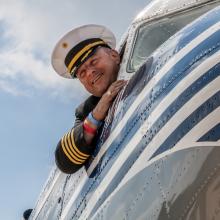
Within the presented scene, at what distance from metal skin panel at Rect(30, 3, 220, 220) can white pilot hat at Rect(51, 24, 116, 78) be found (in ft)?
4.27

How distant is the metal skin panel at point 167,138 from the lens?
4.44m

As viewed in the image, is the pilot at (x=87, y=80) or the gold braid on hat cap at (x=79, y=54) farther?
the gold braid on hat cap at (x=79, y=54)

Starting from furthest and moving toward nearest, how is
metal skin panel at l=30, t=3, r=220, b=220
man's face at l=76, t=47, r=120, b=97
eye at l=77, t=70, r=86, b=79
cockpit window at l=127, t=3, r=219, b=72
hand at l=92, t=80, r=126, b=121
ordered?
1. eye at l=77, t=70, r=86, b=79
2. man's face at l=76, t=47, r=120, b=97
3. cockpit window at l=127, t=3, r=219, b=72
4. hand at l=92, t=80, r=126, b=121
5. metal skin panel at l=30, t=3, r=220, b=220

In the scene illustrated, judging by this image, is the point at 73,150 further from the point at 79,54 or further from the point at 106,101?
the point at 79,54

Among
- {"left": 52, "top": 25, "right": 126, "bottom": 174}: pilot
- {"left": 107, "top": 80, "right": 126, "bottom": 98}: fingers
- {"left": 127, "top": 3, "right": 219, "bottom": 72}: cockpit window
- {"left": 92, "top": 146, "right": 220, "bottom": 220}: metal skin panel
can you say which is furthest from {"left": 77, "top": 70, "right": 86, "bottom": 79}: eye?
{"left": 92, "top": 146, "right": 220, "bottom": 220}: metal skin panel

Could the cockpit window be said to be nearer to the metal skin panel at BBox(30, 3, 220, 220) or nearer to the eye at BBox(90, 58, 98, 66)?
the eye at BBox(90, 58, 98, 66)

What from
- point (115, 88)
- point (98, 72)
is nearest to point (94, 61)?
point (98, 72)

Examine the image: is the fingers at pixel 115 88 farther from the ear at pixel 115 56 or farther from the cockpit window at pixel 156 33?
the ear at pixel 115 56

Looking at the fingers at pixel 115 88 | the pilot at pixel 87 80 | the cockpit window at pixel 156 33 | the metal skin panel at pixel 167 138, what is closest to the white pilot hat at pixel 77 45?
the pilot at pixel 87 80

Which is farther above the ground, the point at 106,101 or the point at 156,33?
the point at 156,33

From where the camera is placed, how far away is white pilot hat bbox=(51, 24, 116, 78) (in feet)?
23.8

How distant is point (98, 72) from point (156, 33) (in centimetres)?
90

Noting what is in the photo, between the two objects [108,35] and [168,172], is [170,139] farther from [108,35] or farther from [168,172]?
[108,35]

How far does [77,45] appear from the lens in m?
7.30
